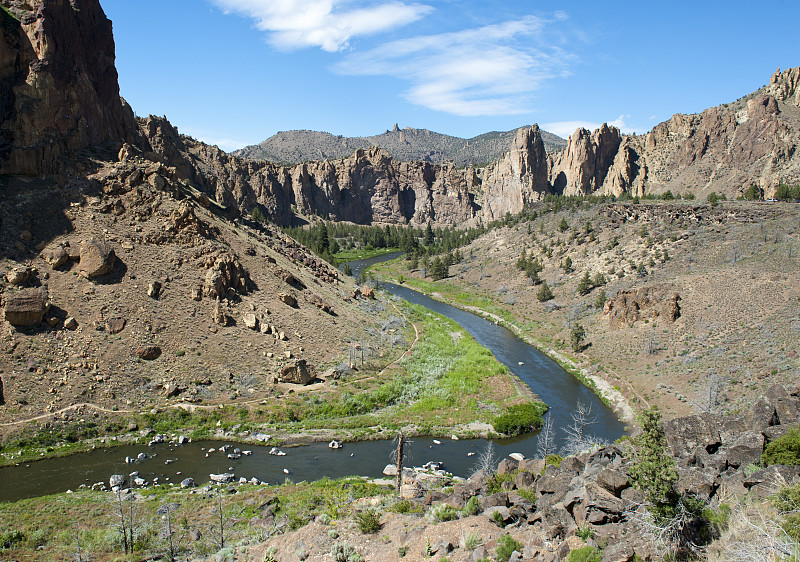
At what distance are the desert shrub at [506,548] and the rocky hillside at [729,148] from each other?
145 m

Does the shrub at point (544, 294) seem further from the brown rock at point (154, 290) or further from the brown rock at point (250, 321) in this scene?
the brown rock at point (154, 290)

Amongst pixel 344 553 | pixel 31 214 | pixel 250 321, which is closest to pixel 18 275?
pixel 31 214

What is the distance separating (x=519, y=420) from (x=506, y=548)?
2516 centimetres

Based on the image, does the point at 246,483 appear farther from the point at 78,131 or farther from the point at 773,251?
the point at 773,251

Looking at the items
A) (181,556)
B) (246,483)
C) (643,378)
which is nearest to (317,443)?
(246,483)

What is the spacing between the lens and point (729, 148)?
161 metres

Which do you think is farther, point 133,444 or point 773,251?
point 773,251

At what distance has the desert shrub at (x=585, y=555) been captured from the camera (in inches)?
541

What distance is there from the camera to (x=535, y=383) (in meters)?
51.2

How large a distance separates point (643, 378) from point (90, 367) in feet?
158

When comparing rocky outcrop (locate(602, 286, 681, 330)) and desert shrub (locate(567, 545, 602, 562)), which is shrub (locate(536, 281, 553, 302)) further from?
desert shrub (locate(567, 545, 602, 562))

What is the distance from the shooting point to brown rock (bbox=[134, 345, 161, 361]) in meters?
39.1

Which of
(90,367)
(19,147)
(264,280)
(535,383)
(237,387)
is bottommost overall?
(535,383)

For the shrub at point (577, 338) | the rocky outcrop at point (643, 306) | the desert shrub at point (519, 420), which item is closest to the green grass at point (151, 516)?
the desert shrub at point (519, 420)
